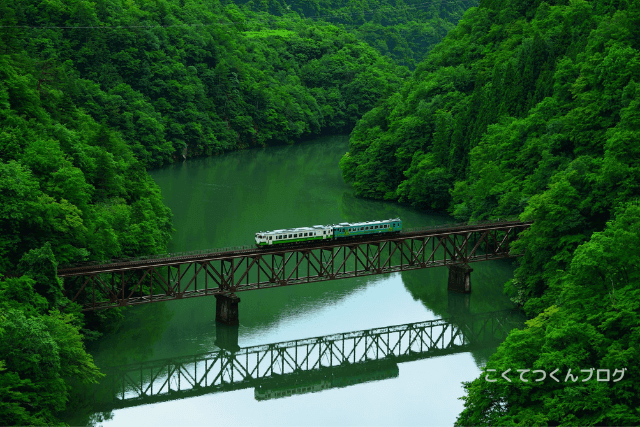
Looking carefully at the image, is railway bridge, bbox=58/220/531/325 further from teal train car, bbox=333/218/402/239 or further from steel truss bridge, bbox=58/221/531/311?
teal train car, bbox=333/218/402/239

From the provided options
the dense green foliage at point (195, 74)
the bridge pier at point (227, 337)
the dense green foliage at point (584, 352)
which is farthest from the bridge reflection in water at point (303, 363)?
the dense green foliage at point (195, 74)

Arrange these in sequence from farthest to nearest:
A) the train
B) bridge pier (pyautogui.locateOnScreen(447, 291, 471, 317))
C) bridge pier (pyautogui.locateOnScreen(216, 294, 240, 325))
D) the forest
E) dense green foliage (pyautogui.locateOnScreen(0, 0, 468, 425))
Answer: bridge pier (pyautogui.locateOnScreen(447, 291, 471, 317)) < the train < bridge pier (pyautogui.locateOnScreen(216, 294, 240, 325)) < dense green foliage (pyautogui.locateOnScreen(0, 0, 468, 425)) < the forest

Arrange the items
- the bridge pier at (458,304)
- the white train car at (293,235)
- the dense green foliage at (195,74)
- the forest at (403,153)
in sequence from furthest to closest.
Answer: the dense green foliage at (195,74) → the bridge pier at (458,304) → the white train car at (293,235) → the forest at (403,153)

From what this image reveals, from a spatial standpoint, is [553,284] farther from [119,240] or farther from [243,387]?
[119,240]

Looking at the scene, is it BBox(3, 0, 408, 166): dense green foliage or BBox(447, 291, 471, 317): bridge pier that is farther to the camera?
BBox(3, 0, 408, 166): dense green foliage

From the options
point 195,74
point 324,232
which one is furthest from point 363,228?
point 195,74

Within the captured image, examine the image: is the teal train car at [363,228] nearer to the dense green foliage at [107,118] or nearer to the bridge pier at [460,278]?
the bridge pier at [460,278]

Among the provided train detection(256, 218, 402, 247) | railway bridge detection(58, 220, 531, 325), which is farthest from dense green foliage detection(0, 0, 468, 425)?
train detection(256, 218, 402, 247)
